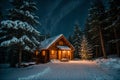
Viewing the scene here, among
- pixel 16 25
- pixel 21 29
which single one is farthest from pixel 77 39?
pixel 16 25

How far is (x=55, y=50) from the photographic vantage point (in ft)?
130

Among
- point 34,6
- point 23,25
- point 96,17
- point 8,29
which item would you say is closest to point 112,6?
point 96,17

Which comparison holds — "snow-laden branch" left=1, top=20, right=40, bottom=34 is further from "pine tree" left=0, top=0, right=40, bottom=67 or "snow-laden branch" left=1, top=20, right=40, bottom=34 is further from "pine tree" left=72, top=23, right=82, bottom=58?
"pine tree" left=72, top=23, right=82, bottom=58

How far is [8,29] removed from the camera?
2462cm

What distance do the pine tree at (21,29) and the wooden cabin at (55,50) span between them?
487 inches

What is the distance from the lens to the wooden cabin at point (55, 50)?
38.6 meters

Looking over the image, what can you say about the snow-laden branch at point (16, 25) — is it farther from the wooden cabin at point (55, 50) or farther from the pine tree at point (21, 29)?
the wooden cabin at point (55, 50)

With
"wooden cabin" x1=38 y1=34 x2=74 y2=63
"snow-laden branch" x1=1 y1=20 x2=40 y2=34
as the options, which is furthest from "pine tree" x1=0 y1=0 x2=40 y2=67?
"wooden cabin" x1=38 y1=34 x2=74 y2=63

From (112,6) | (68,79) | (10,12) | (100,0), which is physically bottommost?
(68,79)

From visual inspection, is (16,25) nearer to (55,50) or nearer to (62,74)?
(62,74)

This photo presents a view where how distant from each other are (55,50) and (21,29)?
16497 mm

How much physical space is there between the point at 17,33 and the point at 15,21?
2.13 metres

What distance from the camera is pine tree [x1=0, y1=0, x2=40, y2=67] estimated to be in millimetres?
23845

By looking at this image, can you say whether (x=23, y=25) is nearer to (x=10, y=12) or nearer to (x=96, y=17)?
(x=10, y=12)
